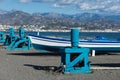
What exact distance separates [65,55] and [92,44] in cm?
943

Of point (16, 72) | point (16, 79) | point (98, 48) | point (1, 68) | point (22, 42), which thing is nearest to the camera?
point (16, 79)

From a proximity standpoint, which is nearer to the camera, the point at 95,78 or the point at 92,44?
the point at 95,78

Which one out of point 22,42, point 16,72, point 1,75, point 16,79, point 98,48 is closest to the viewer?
point 16,79

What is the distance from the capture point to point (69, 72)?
19594 millimetres

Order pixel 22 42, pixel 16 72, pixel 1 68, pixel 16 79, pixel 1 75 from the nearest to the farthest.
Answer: pixel 16 79
pixel 1 75
pixel 16 72
pixel 1 68
pixel 22 42

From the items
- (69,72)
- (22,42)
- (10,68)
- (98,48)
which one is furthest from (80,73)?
(22,42)

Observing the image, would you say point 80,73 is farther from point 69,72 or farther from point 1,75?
point 1,75

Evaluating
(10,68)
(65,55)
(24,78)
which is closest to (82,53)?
(65,55)

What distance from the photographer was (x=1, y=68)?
22.0 m

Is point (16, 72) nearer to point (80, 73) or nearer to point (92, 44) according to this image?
point (80, 73)

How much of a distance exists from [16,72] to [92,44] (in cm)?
951

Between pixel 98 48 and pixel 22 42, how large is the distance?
12.0 meters

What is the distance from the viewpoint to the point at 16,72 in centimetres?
2034

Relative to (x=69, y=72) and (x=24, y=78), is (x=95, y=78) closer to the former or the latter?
(x=69, y=72)
